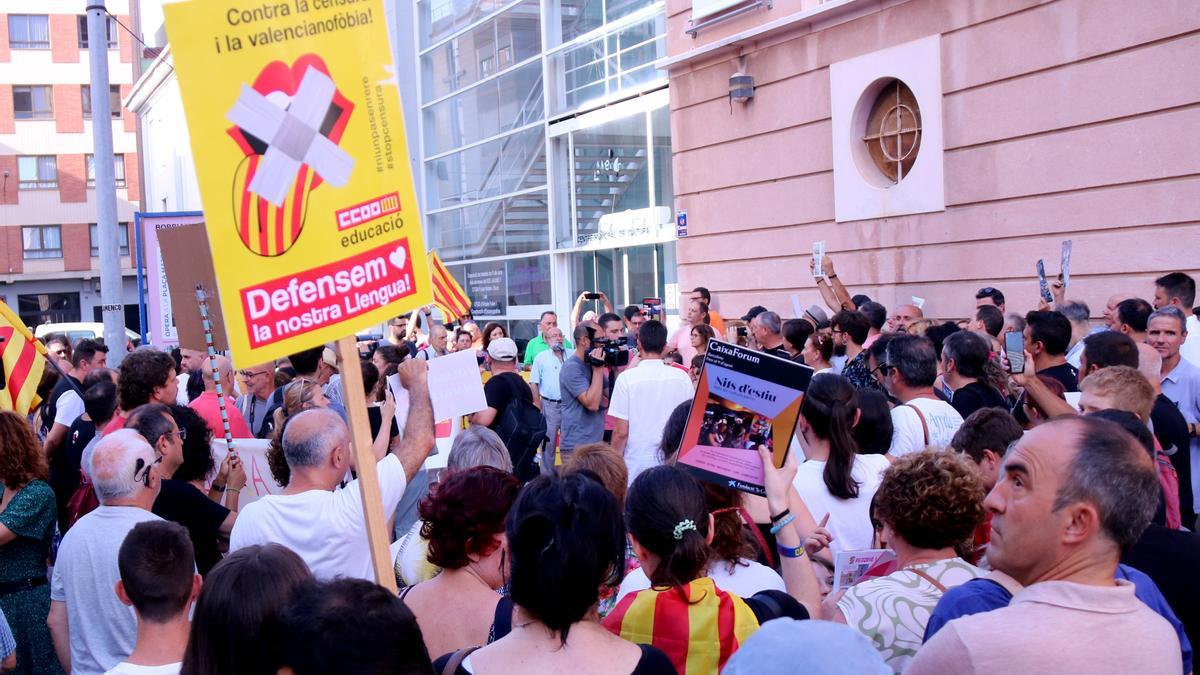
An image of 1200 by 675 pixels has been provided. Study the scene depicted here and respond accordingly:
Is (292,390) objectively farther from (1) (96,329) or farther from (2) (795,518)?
(1) (96,329)

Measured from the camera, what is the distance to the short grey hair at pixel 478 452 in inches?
189

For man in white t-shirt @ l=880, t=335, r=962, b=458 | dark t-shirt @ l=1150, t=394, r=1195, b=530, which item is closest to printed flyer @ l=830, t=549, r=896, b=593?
man in white t-shirt @ l=880, t=335, r=962, b=458

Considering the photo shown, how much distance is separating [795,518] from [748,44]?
39.0 feet

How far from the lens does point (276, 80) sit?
331 centimetres

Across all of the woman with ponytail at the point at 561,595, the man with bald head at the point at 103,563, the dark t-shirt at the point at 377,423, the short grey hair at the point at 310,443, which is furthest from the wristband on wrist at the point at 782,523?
the dark t-shirt at the point at 377,423

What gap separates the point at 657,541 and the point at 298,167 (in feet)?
5.33

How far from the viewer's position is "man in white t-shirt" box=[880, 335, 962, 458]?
214 inches

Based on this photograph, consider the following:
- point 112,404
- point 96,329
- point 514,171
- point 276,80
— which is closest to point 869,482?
point 276,80

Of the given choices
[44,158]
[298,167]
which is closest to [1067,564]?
[298,167]

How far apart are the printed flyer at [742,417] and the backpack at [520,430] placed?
→ 4.46m

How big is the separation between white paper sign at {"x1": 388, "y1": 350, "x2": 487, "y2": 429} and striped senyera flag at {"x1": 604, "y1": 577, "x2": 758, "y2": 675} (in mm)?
3433

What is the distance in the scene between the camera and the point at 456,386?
6340 millimetres

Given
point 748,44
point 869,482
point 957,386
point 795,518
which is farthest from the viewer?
point 748,44

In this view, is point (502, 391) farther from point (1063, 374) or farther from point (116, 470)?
point (116, 470)
